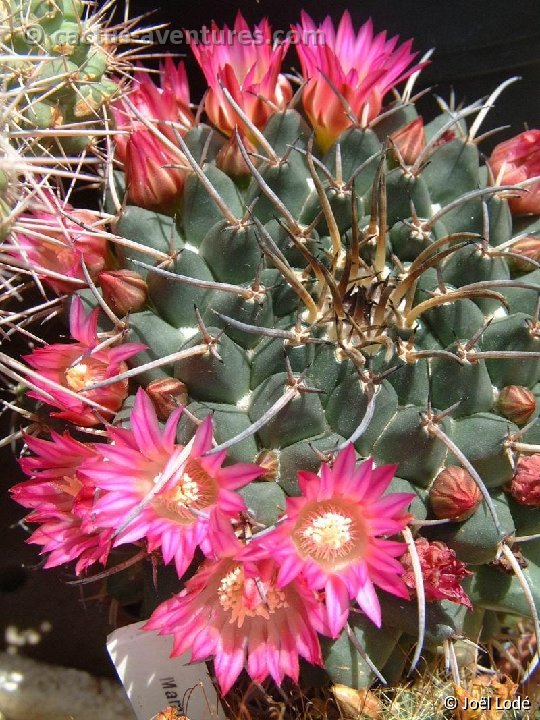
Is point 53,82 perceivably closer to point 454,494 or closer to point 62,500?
point 62,500

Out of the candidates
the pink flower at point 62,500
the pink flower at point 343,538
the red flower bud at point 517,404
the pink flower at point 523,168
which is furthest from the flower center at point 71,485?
the pink flower at point 523,168

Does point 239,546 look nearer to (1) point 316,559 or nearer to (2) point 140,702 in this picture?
(1) point 316,559

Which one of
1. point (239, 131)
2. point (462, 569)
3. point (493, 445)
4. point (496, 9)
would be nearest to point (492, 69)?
point (496, 9)

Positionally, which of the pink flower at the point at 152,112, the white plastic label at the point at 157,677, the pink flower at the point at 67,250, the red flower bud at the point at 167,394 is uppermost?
the pink flower at the point at 152,112

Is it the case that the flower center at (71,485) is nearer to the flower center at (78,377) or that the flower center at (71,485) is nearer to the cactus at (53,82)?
the flower center at (78,377)

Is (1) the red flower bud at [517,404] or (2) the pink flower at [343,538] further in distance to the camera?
(1) the red flower bud at [517,404]

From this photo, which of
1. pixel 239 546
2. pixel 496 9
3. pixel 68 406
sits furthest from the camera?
pixel 496 9
